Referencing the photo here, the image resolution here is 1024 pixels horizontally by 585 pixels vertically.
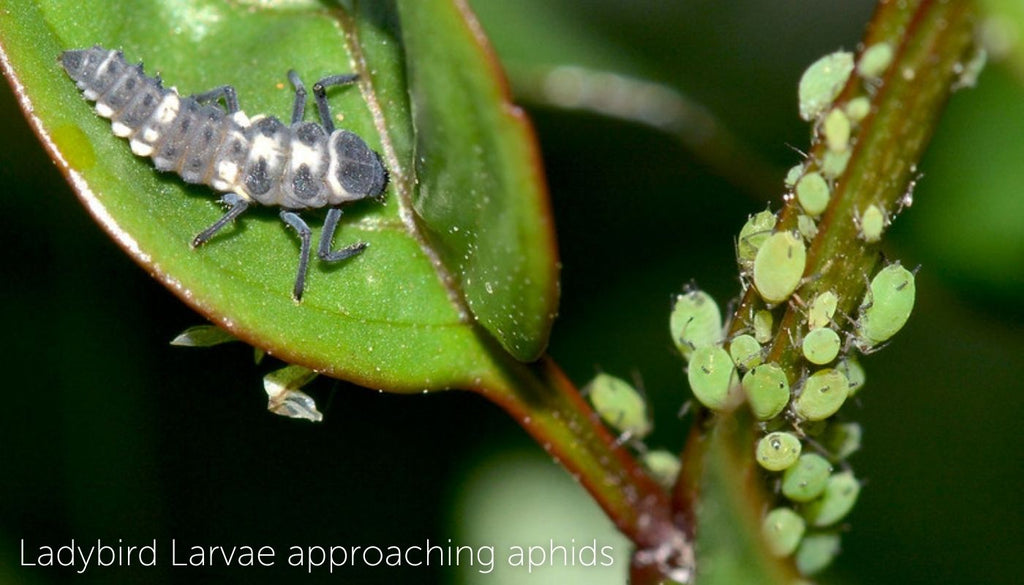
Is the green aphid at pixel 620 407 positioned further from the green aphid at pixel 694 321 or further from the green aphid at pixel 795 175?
the green aphid at pixel 795 175

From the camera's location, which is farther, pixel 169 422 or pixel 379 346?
pixel 169 422

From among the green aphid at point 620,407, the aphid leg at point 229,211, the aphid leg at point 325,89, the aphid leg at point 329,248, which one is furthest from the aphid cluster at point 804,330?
the aphid leg at point 229,211

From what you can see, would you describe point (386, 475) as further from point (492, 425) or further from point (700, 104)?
point (700, 104)

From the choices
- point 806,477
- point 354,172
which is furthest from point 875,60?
point 354,172

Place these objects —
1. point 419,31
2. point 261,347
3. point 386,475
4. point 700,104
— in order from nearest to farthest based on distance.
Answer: point 419,31
point 261,347
point 386,475
point 700,104

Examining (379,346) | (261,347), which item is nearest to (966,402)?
(379,346)

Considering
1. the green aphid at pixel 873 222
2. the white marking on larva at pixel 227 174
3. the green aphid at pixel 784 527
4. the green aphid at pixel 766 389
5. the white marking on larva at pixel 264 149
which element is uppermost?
the green aphid at pixel 873 222
